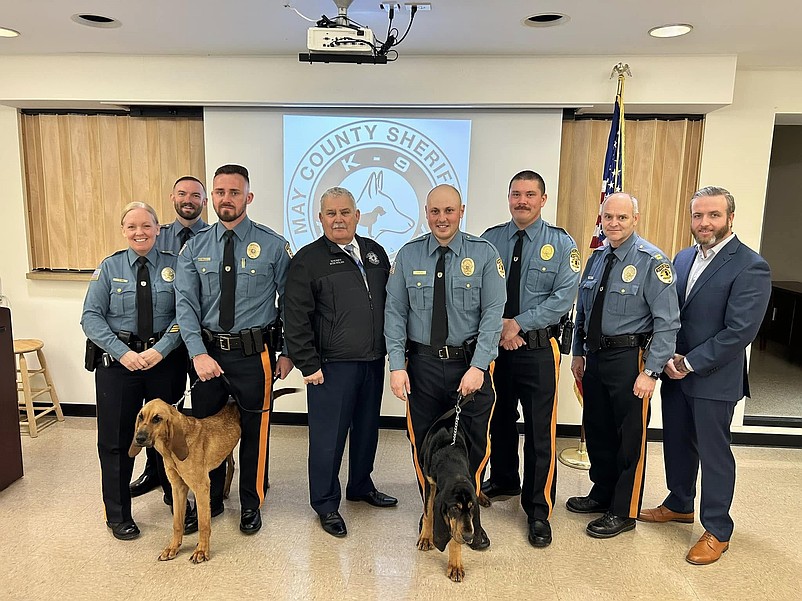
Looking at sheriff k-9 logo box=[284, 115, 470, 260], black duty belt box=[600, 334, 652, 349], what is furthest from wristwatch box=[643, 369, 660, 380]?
sheriff k-9 logo box=[284, 115, 470, 260]

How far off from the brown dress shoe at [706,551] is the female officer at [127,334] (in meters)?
2.80

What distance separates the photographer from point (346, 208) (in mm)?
2793

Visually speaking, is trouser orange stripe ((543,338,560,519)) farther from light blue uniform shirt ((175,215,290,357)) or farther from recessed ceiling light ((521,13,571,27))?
recessed ceiling light ((521,13,571,27))

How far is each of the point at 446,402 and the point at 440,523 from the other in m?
0.58

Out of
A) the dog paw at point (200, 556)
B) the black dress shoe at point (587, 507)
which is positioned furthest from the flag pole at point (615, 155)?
the dog paw at point (200, 556)

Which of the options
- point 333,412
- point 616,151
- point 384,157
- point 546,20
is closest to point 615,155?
point 616,151

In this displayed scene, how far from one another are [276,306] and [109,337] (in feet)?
2.72

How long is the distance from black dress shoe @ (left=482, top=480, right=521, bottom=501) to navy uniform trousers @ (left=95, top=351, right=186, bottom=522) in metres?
1.91

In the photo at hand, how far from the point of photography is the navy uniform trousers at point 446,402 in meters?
2.72

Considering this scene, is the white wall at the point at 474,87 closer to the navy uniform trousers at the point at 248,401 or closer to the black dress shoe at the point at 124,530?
the navy uniform trousers at the point at 248,401

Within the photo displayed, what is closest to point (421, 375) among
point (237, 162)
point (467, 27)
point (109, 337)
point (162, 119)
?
point (109, 337)

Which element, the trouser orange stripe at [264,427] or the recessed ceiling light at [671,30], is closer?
the trouser orange stripe at [264,427]

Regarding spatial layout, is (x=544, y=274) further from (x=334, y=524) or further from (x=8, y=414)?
(x=8, y=414)

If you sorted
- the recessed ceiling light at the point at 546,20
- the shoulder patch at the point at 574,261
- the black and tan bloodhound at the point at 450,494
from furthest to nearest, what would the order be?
the recessed ceiling light at the point at 546,20 < the shoulder patch at the point at 574,261 < the black and tan bloodhound at the point at 450,494
